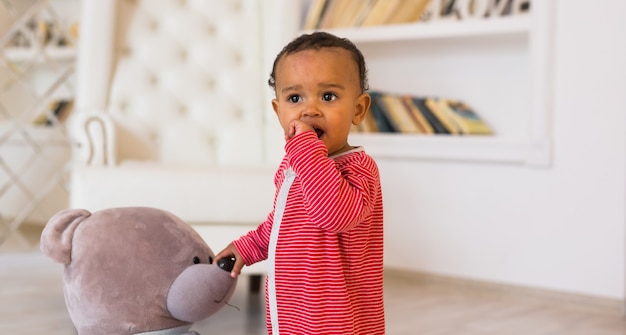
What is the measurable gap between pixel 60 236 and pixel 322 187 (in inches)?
26.7

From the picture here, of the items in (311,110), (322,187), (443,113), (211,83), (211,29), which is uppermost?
(211,29)

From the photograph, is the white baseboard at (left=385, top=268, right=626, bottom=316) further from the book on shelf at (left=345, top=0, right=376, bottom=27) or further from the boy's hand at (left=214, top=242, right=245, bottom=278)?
the boy's hand at (left=214, top=242, right=245, bottom=278)

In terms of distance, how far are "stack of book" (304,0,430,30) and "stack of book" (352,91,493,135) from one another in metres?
0.28

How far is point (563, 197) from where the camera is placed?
2.66 meters

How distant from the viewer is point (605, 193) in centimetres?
256

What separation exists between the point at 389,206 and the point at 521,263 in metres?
0.55

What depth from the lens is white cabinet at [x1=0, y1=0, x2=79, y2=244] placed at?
398cm

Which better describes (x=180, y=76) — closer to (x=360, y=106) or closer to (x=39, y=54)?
(x=39, y=54)

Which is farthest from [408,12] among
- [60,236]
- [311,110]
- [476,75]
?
[311,110]

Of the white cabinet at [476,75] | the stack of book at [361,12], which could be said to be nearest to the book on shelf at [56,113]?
the stack of book at [361,12]

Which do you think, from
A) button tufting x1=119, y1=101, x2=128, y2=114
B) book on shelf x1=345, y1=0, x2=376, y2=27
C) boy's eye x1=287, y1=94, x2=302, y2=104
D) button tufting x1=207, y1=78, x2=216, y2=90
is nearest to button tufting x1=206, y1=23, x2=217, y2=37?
button tufting x1=207, y1=78, x2=216, y2=90

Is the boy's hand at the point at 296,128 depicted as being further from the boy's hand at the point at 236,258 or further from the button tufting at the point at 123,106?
the button tufting at the point at 123,106

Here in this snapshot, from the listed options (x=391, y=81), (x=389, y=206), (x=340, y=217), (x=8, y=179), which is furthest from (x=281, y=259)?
(x=8, y=179)

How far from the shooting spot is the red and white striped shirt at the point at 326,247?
1184 mm
